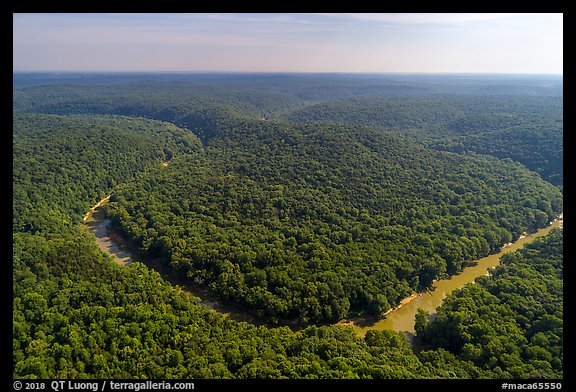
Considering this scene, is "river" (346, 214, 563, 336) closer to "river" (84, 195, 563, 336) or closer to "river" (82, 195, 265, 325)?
"river" (84, 195, 563, 336)

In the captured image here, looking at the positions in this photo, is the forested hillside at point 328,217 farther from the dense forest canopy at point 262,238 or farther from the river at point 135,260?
the river at point 135,260

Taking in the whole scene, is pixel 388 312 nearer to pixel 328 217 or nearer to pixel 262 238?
pixel 328 217

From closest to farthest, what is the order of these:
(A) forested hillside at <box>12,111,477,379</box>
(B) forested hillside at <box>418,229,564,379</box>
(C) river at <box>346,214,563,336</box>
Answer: (A) forested hillside at <box>12,111,477,379</box>, (B) forested hillside at <box>418,229,564,379</box>, (C) river at <box>346,214,563,336</box>

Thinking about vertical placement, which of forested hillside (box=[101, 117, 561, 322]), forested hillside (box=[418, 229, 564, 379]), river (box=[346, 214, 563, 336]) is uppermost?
forested hillside (box=[101, 117, 561, 322])

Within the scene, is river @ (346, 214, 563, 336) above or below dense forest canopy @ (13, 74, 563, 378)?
below

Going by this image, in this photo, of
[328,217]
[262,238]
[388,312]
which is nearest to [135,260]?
[262,238]

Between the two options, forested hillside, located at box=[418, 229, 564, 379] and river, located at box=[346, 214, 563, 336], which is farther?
river, located at box=[346, 214, 563, 336]

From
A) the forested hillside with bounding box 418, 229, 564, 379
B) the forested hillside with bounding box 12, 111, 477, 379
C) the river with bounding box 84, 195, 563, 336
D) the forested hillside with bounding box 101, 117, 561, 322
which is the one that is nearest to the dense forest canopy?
the forested hillside with bounding box 12, 111, 477, 379

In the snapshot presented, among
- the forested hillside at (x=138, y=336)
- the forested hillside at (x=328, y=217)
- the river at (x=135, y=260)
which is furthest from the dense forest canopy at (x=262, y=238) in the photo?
the river at (x=135, y=260)

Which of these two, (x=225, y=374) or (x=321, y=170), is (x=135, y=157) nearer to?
(x=321, y=170)
